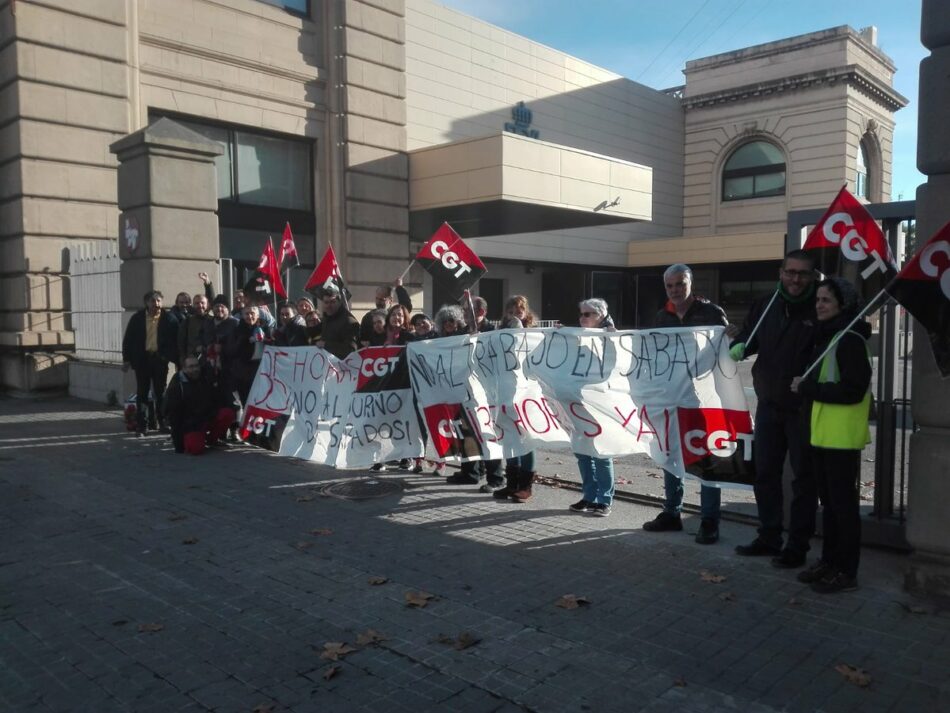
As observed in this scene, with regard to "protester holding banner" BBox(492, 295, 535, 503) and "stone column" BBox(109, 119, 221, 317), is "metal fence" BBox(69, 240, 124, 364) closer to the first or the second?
"stone column" BBox(109, 119, 221, 317)

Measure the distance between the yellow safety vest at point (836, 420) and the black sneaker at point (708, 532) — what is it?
1.29 metres

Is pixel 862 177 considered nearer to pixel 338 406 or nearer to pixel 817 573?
pixel 338 406

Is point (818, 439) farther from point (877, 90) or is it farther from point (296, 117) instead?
point (877, 90)

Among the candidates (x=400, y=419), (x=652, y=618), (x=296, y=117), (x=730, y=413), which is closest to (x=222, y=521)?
(x=400, y=419)

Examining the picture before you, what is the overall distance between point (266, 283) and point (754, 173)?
26.2 meters

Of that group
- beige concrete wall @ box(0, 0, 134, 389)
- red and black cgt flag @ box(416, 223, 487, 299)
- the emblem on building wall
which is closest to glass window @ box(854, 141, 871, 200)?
the emblem on building wall

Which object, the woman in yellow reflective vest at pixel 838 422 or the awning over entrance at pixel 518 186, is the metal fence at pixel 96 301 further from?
the woman in yellow reflective vest at pixel 838 422

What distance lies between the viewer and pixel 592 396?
6.65 m

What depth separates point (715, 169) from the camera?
3284 cm

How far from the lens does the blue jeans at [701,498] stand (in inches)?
235

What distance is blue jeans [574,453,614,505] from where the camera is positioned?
685 centimetres

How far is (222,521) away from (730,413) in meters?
4.23

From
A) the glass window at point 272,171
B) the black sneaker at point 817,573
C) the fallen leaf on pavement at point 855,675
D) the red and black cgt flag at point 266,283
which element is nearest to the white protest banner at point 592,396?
the black sneaker at point 817,573

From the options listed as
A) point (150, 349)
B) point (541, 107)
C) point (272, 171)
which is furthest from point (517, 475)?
point (541, 107)
